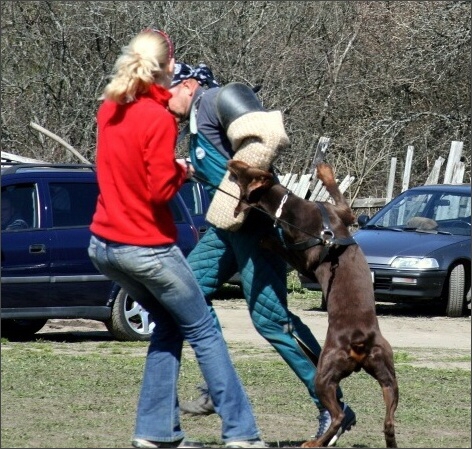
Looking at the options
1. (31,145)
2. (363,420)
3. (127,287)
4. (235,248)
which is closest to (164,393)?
(127,287)

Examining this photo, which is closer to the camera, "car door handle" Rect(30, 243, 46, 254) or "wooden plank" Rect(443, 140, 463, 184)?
"car door handle" Rect(30, 243, 46, 254)

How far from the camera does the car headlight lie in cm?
1495

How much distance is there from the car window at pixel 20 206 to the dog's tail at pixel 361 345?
6.34 m

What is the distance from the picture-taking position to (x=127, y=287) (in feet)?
18.2

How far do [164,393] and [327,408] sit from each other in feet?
2.71

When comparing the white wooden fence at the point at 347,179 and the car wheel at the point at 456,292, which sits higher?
the white wooden fence at the point at 347,179

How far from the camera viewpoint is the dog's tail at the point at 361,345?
584cm

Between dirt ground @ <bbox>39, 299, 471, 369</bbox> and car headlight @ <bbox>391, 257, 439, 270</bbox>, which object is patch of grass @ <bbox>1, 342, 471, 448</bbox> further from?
car headlight @ <bbox>391, 257, 439, 270</bbox>

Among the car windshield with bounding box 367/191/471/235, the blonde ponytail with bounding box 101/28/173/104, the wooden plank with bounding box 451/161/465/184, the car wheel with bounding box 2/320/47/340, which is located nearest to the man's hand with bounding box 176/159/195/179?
the blonde ponytail with bounding box 101/28/173/104

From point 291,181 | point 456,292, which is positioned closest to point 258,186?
point 456,292

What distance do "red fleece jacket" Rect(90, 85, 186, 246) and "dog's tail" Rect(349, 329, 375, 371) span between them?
110 centimetres

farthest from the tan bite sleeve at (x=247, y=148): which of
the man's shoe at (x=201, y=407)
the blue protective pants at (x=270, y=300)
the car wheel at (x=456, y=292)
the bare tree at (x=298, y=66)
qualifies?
the bare tree at (x=298, y=66)

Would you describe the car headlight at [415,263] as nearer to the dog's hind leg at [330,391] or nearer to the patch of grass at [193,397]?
the patch of grass at [193,397]

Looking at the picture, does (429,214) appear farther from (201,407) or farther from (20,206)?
(201,407)
